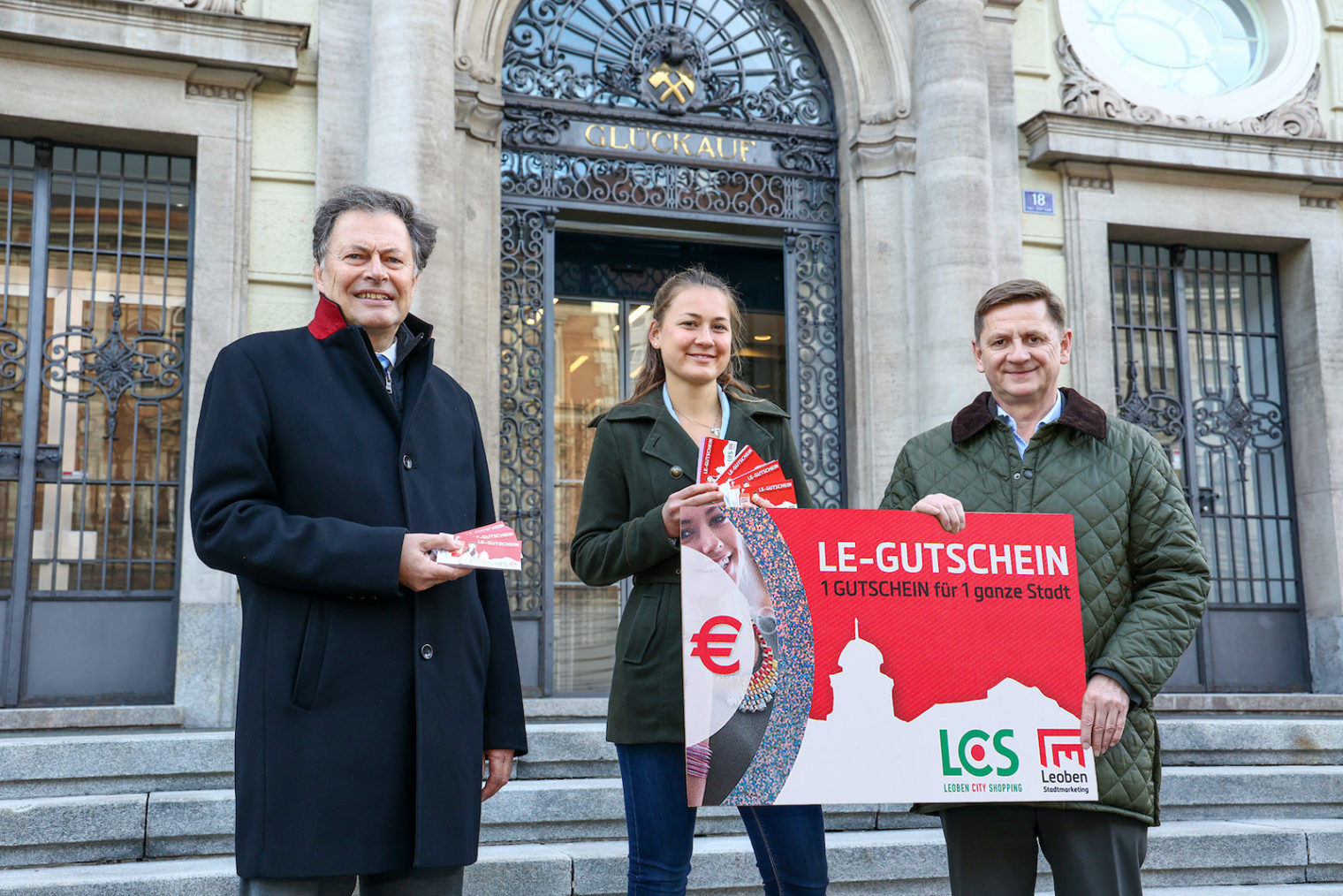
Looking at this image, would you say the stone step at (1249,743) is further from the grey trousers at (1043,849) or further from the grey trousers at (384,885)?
the grey trousers at (384,885)

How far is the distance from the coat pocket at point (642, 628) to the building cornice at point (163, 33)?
588 cm

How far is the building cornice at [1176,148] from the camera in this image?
9141 mm

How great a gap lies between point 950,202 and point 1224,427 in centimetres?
323

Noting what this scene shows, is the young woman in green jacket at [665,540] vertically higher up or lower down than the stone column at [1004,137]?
lower down

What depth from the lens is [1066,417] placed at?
3.12 meters

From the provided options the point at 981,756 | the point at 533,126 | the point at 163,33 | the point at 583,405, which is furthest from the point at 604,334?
the point at 981,756

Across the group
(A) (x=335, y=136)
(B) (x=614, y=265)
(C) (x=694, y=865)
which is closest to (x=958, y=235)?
(B) (x=614, y=265)

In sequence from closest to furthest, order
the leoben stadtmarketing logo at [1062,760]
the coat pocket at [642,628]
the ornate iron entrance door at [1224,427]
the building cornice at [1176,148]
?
the leoben stadtmarketing logo at [1062,760]
the coat pocket at [642,628]
the building cornice at [1176,148]
the ornate iron entrance door at [1224,427]

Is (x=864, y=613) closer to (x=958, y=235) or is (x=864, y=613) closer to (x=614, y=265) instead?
(x=958, y=235)

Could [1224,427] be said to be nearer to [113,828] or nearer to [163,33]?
[163,33]

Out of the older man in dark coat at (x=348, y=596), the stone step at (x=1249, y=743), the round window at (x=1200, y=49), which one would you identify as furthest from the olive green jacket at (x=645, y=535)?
the round window at (x=1200, y=49)

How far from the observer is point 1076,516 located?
3062 millimetres

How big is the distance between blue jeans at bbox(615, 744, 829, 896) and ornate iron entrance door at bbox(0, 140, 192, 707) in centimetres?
542

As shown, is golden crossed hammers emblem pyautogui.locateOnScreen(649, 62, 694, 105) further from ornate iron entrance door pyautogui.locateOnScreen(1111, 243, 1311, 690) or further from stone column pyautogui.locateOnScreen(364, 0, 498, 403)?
ornate iron entrance door pyautogui.locateOnScreen(1111, 243, 1311, 690)
